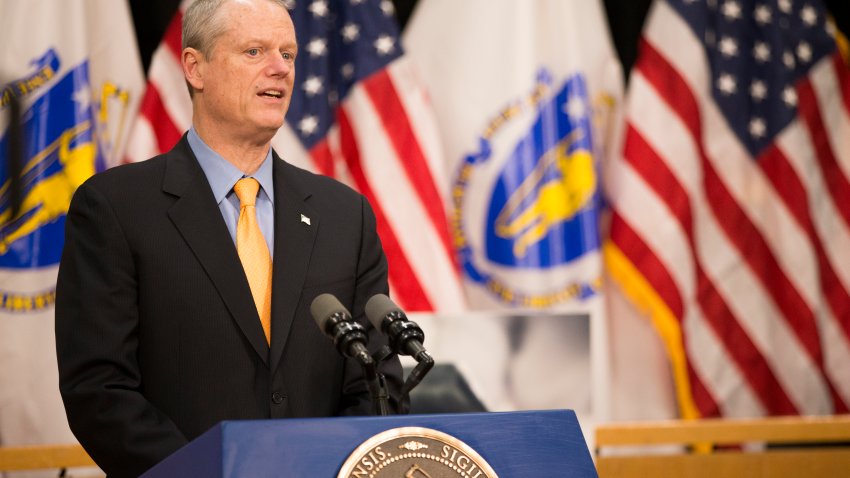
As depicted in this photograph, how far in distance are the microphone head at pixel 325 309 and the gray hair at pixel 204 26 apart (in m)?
0.70

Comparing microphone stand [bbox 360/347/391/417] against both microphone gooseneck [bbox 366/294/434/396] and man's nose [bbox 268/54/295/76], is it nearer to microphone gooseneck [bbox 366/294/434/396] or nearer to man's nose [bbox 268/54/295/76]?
microphone gooseneck [bbox 366/294/434/396]

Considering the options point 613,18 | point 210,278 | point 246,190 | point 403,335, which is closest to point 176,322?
point 210,278

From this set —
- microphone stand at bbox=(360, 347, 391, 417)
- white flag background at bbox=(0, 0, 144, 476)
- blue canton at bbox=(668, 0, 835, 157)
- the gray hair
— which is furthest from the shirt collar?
blue canton at bbox=(668, 0, 835, 157)

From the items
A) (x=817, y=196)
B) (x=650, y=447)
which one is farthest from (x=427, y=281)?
(x=817, y=196)

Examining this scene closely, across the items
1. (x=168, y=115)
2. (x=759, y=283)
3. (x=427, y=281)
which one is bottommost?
(x=759, y=283)

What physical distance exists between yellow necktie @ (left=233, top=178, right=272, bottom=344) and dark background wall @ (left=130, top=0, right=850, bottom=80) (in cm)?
267

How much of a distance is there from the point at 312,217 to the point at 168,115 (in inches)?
86.8

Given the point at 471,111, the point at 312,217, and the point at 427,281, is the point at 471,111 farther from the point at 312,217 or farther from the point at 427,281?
the point at 312,217

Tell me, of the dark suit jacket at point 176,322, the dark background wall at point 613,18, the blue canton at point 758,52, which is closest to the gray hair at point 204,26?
the dark suit jacket at point 176,322

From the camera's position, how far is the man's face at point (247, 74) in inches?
82.7

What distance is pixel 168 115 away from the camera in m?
4.18

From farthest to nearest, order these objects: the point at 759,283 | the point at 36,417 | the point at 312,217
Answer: the point at 759,283, the point at 36,417, the point at 312,217

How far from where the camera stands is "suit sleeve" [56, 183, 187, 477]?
1.77 m

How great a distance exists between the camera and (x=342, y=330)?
5.26ft
